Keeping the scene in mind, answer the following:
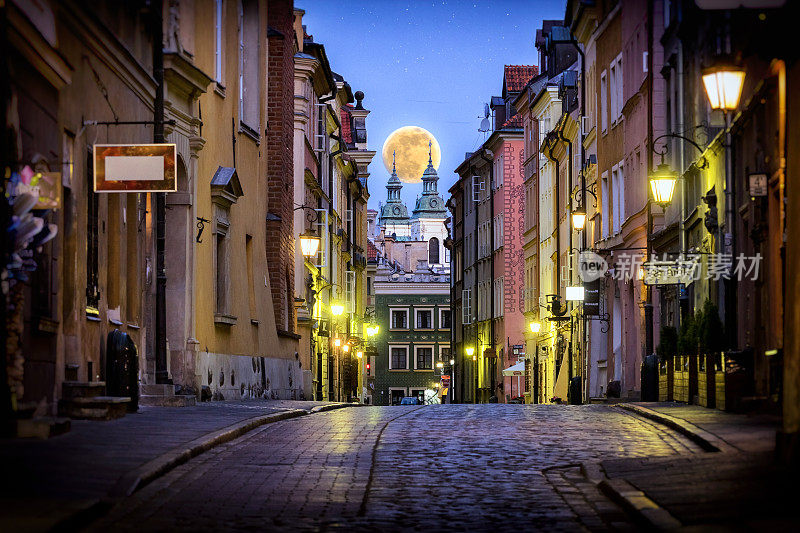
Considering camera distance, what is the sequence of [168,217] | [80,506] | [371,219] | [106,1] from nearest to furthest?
[80,506]
[106,1]
[168,217]
[371,219]

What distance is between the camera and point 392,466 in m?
14.2

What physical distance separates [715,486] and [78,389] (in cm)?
918

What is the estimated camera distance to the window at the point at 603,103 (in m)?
43.2

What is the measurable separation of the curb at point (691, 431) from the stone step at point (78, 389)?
7.50 m

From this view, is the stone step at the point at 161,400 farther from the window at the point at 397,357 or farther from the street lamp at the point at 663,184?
the window at the point at 397,357

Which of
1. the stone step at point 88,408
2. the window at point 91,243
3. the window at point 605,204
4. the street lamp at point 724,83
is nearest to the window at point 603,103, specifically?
the window at point 605,204

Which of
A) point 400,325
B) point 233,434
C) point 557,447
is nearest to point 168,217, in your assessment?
point 233,434

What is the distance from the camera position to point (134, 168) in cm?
1820

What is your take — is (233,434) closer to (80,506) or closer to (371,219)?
(80,506)

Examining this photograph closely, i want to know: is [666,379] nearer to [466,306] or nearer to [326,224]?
[326,224]

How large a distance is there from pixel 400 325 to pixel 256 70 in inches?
3344

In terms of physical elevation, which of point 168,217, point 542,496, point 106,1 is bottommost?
point 542,496

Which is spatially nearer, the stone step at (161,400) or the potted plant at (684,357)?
the stone step at (161,400)

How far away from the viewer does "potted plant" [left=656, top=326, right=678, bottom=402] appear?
1044 inches
